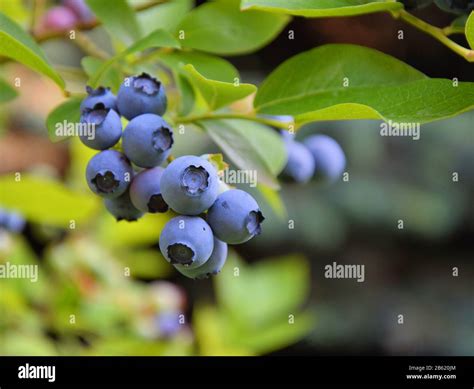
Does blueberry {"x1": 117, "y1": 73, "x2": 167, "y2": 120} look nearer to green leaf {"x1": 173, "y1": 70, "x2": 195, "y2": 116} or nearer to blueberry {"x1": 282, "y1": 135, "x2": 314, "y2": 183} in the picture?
green leaf {"x1": 173, "y1": 70, "x2": 195, "y2": 116}

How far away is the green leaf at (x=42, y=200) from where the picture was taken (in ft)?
3.99

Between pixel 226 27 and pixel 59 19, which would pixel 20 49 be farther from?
pixel 59 19

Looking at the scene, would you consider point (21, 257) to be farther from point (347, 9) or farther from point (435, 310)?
point (435, 310)

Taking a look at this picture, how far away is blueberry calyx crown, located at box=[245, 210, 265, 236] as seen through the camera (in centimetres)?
62

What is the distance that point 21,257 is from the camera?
1.58m

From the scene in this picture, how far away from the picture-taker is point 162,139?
2.13 feet

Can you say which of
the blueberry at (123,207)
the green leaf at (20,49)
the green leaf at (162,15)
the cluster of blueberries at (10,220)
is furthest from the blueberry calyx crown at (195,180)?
the cluster of blueberries at (10,220)

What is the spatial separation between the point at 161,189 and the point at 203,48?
28 cm

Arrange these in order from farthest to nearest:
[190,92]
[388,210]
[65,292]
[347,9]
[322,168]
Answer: [388,210] < [65,292] < [322,168] < [190,92] < [347,9]

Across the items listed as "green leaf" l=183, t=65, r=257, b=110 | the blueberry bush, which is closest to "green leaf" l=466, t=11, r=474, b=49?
the blueberry bush

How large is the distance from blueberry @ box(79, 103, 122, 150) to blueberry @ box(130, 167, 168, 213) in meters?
0.04

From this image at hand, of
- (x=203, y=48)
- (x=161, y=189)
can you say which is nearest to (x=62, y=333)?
(x=203, y=48)


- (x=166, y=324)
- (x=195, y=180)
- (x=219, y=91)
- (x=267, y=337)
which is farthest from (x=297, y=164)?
(x=267, y=337)

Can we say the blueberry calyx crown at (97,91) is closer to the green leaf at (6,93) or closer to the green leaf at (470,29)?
the green leaf at (6,93)
